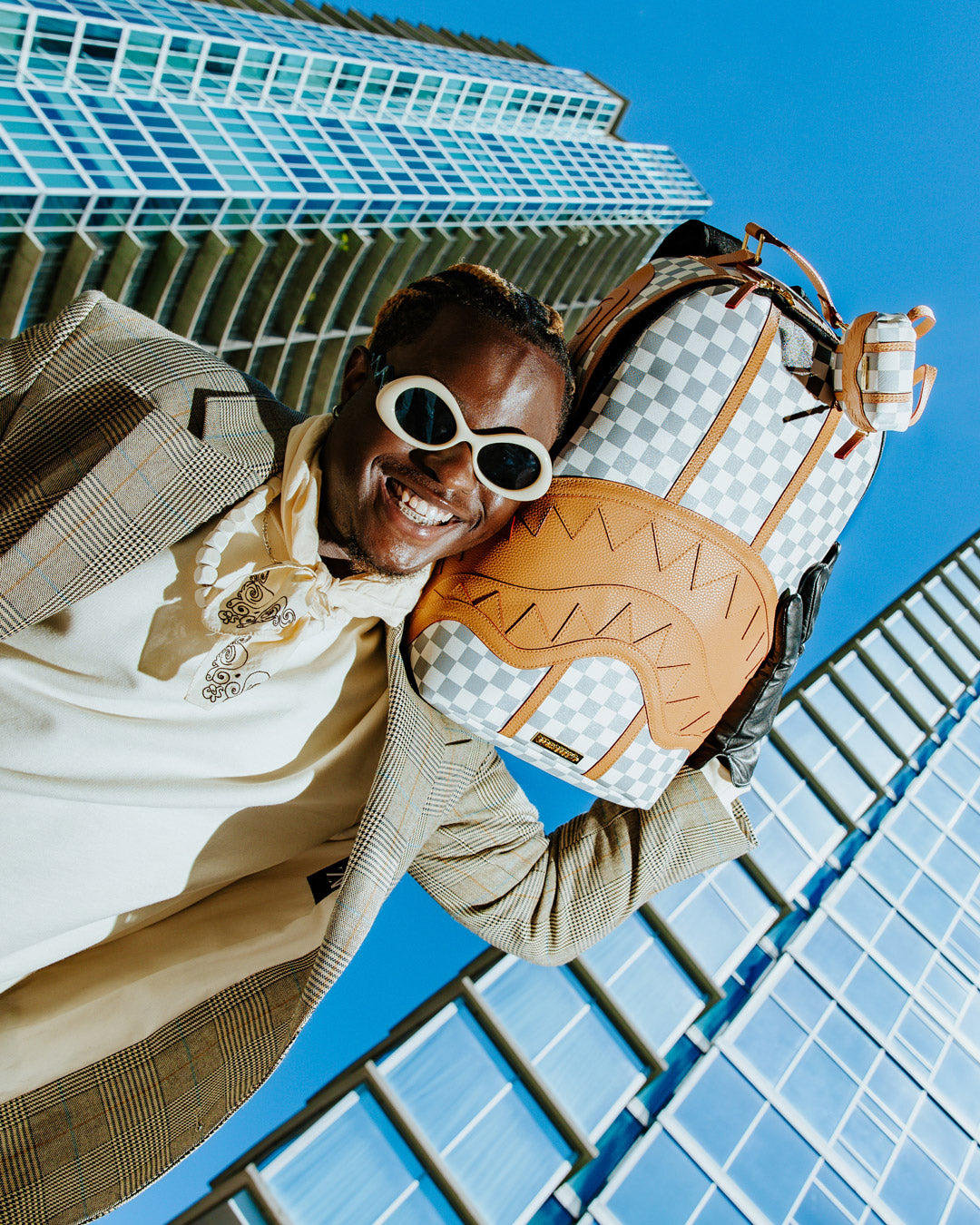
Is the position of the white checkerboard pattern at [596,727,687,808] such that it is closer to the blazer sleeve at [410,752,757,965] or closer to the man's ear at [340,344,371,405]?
the blazer sleeve at [410,752,757,965]

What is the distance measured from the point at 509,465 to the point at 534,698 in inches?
23.5

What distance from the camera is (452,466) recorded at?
162 cm

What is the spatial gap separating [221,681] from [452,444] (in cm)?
76

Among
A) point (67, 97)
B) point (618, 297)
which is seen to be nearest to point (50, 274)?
point (67, 97)

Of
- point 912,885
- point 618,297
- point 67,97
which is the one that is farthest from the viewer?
point 67,97

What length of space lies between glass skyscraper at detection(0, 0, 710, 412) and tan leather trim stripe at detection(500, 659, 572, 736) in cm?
1634

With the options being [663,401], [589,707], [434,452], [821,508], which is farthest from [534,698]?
[821,508]

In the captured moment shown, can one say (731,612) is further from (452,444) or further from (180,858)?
(180,858)

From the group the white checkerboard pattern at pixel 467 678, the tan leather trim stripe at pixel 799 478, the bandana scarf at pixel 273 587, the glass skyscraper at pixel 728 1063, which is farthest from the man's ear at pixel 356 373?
the glass skyscraper at pixel 728 1063

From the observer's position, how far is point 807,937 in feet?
14.6

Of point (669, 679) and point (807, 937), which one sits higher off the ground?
point (669, 679)

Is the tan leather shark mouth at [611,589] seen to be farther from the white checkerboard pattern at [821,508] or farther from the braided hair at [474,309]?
the braided hair at [474,309]

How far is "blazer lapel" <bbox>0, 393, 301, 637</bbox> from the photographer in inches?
60.4

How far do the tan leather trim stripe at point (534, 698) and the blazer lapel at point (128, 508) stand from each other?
86 centimetres
